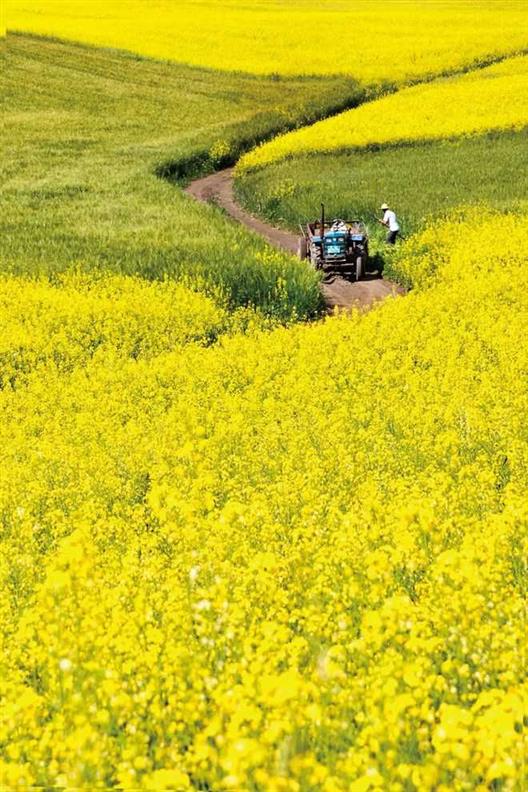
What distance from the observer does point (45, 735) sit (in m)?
4.66

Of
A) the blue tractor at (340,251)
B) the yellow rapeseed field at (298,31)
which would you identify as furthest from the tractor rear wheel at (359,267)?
the yellow rapeseed field at (298,31)

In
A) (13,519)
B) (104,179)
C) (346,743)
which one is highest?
(104,179)

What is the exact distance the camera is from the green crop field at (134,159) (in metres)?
22.1

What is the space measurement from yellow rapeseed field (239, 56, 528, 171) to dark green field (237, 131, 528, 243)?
121 centimetres

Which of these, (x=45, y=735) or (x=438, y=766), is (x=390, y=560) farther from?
(x=45, y=735)

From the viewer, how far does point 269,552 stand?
698 cm

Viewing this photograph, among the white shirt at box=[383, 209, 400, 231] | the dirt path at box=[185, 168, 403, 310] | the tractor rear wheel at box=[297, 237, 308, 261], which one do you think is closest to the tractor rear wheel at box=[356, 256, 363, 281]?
the dirt path at box=[185, 168, 403, 310]

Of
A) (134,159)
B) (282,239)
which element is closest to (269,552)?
(282,239)

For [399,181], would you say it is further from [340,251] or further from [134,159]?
[134,159]

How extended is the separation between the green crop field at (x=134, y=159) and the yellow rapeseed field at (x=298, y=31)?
13.0 feet

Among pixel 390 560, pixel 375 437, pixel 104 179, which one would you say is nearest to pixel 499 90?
pixel 104 179

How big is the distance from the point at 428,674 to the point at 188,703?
5.28ft

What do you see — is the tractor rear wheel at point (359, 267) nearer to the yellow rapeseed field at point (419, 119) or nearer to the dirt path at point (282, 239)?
the dirt path at point (282, 239)

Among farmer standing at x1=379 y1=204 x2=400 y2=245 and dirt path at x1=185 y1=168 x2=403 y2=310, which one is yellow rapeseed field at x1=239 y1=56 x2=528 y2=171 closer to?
dirt path at x1=185 y1=168 x2=403 y2=310
